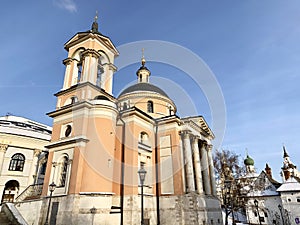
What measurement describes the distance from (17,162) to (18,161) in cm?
15

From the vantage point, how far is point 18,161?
2712cm

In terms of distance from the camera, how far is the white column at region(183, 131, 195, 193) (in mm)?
20641

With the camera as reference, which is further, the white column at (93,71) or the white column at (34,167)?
the white column at (34,167)

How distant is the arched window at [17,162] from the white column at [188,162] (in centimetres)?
2014

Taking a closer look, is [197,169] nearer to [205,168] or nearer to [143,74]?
[205,168]

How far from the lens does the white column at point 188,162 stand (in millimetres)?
20641

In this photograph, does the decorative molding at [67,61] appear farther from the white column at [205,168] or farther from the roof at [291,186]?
the roof at [291,186]

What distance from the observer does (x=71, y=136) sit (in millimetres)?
18031

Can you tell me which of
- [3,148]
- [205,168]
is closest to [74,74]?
[3,148]

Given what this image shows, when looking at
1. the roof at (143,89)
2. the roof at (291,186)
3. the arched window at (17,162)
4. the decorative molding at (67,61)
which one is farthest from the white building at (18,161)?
the roof at (291,186)

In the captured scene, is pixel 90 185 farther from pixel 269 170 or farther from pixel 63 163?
pixel 269 170

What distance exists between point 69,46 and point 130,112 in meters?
10.5

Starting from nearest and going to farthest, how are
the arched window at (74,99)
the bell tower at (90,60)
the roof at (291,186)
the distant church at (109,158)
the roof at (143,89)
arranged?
the distant church at (109,158)
the arched window at (74,99)
the bell tower at (90,60)
the roof at (143,89)
the roof at (291,186)

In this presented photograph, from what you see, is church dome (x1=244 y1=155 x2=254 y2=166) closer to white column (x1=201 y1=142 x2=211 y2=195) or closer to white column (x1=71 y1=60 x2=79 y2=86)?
white column (x1=201 y1=142 x2=211 y2=195)
